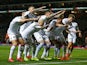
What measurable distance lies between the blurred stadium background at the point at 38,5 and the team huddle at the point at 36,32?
16.5 meters

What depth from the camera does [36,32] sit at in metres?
15.7

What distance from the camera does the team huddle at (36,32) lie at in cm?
1427

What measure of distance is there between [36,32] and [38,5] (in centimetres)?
2101

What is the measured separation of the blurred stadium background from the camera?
111 ft

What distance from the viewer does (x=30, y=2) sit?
38906mm

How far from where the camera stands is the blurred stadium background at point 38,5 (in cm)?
3372

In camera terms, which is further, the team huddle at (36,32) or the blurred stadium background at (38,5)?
the blurred stadium background at (38,5)

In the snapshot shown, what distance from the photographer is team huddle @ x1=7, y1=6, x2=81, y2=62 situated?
14266mm

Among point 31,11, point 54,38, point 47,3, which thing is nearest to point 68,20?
point 54,38

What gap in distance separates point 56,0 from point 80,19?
4.23 m

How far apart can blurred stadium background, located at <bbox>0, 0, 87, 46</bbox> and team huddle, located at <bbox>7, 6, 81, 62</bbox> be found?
16521 mm

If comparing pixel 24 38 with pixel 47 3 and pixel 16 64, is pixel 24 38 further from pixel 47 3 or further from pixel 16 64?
pixel 47 3

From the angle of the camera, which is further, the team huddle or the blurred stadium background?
the blurred stadium background

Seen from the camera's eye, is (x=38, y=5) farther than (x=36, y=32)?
Yes
